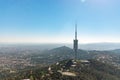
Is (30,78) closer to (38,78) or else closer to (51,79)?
(38,78)

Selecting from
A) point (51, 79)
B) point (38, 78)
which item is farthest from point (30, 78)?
point (51, 79)
